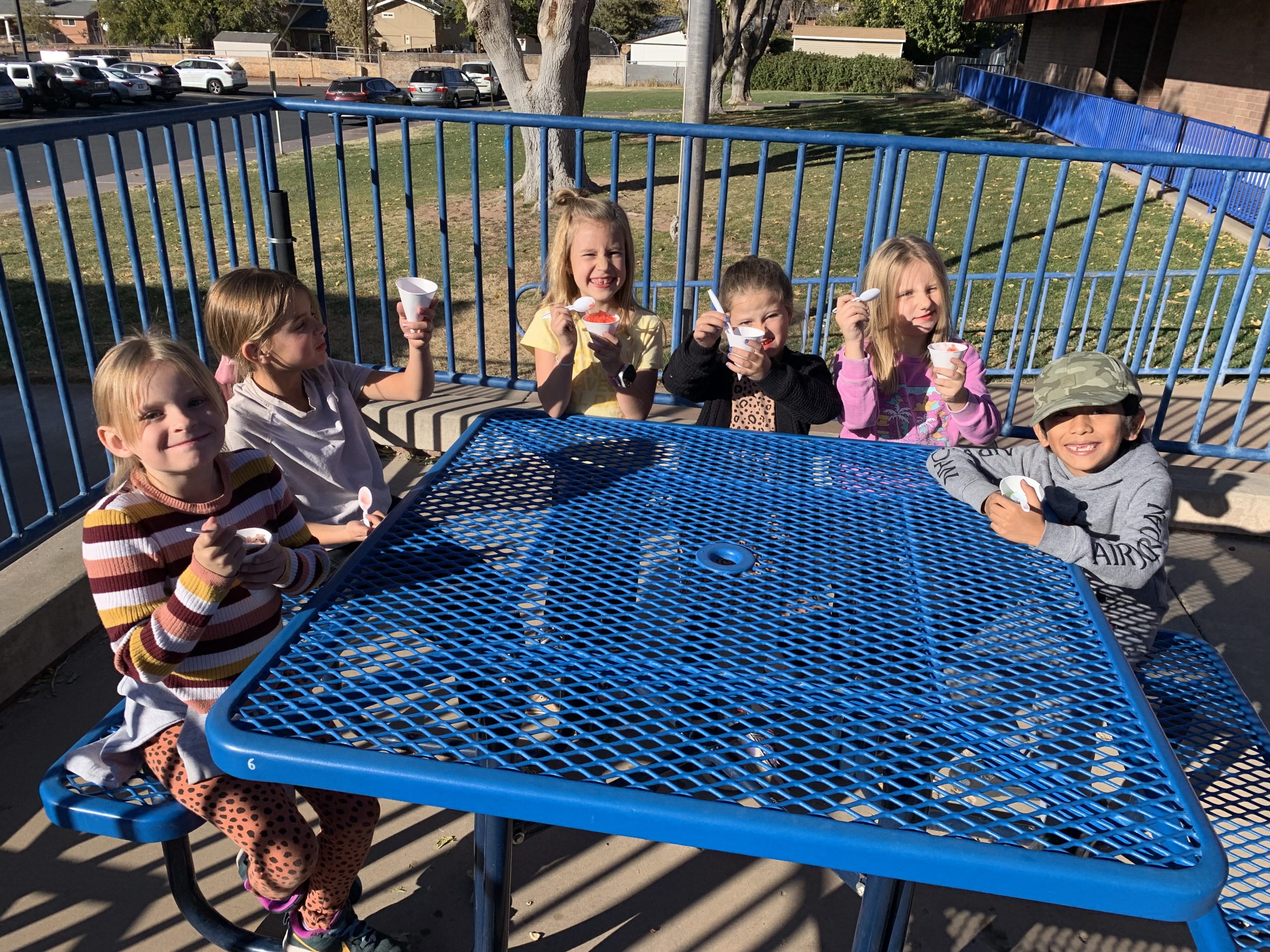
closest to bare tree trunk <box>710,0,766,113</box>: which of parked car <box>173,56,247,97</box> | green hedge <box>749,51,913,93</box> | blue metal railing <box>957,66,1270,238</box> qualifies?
blue metal railing <box>957,66,1270,238</box>

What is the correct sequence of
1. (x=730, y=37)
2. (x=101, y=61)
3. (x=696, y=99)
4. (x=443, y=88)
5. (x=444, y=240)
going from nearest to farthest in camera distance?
(x=444, y=240)
(x=696, y=99)
(x=730, y=37)
(x=443, y=88)
(x=101, y=61)

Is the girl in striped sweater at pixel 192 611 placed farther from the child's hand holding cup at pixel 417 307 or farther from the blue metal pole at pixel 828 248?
the blue metal pole at pixel 828 248

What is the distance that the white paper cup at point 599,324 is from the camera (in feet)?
7.75

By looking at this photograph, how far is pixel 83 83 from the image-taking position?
100ft

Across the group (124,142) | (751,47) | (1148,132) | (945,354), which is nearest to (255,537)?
(945,354)

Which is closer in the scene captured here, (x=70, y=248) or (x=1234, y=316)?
(x=70, y=248)

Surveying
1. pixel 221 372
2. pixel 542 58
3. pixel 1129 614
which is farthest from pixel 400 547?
pixel 542 58

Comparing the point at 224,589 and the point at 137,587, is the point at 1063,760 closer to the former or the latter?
the point at 224,589

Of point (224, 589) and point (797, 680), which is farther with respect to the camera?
point (224, 589)

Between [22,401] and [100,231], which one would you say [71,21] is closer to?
[100,231]

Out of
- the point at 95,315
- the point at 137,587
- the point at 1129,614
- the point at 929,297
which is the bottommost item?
the point at 95,315

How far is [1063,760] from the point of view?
1296 mm

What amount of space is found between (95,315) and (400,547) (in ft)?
24.1

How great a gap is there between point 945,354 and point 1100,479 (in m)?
0.48
